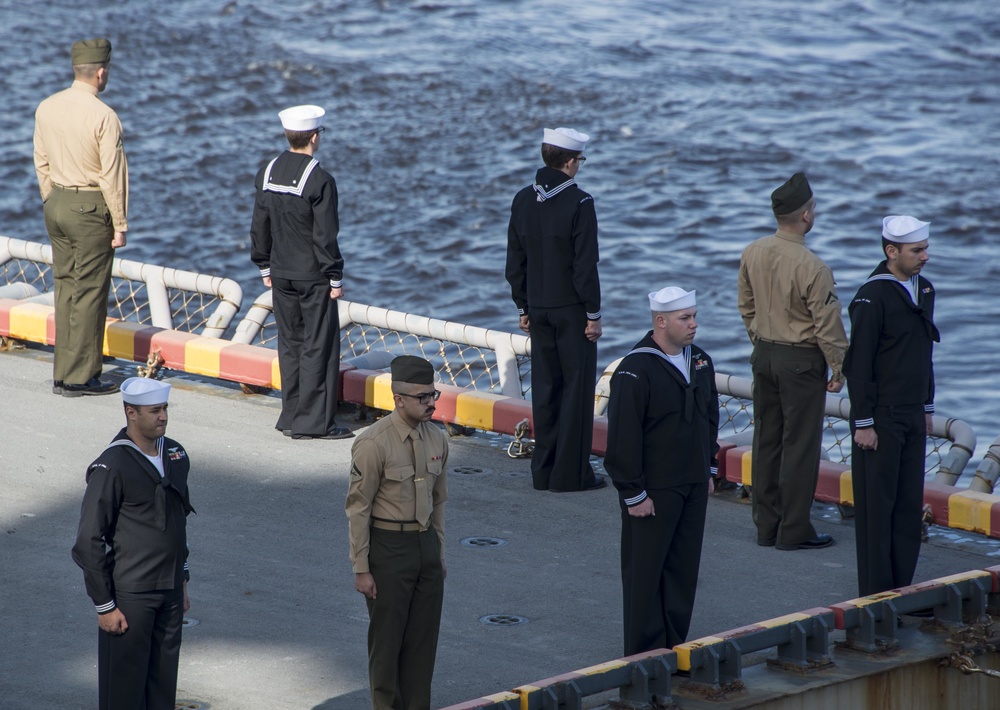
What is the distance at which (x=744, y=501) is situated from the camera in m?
9.20

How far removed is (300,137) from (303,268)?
2.76 ft

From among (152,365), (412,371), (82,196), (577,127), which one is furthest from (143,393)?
(577,127)

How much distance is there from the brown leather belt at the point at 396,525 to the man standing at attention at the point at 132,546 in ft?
2.56

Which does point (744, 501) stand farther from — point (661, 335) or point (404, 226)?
point (404, 226)

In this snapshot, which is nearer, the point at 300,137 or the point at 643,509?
the point at 643,509

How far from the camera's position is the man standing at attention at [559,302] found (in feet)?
29.1

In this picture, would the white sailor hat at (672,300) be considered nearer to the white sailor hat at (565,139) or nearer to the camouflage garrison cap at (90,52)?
the white sailor hat at (565,139)

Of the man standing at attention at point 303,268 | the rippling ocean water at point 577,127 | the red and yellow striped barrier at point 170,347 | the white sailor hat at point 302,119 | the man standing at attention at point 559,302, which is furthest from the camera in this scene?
the rippling ocean water at point 577,127

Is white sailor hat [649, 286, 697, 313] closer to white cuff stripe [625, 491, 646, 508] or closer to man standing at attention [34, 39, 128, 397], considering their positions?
white cuff stripe [625, 491, 646, 508]

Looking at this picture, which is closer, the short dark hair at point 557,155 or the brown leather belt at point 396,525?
the brown leather belt at point 396,525

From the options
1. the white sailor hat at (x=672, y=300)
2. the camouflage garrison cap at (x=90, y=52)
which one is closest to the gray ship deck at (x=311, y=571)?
the white sailor hat at (x=672, y=300)

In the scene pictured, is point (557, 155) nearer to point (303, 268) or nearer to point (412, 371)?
point (303, 268)

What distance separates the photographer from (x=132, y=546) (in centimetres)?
570

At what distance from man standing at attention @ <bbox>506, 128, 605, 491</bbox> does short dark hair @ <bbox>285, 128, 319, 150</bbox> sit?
1367mm
